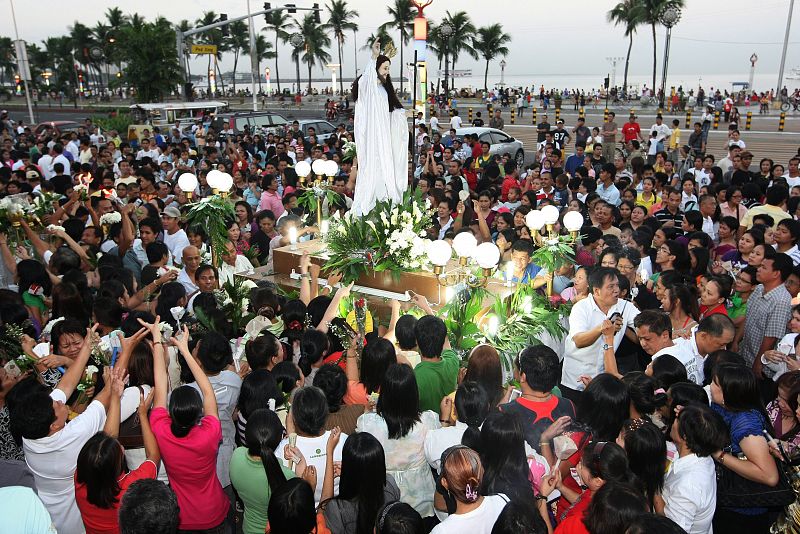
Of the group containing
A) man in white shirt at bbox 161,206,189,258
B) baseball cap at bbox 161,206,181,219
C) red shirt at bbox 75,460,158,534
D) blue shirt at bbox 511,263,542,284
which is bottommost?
red shirt at bbox 75,460,158,534

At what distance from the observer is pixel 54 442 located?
4.20m

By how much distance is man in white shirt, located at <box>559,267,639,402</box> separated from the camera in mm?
6121

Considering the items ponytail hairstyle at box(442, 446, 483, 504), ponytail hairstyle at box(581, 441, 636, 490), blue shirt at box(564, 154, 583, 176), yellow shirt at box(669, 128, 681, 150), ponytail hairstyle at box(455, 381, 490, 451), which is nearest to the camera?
ponytail hairstyle at box(442, 446, 483, 504)

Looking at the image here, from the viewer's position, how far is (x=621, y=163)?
45.8ft

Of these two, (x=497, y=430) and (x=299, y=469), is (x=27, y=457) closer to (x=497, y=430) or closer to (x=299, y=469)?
(x=299, y=469)

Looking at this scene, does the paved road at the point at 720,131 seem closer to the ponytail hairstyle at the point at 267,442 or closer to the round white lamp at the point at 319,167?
the round white lamp at the point at 319,167

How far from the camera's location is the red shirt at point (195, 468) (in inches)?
169

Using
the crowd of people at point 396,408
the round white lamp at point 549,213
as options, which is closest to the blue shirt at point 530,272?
the crowd of people at point 396,408

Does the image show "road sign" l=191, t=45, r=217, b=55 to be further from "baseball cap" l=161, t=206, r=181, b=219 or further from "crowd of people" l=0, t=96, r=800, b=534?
"crowd of people" l=0, t=96, r=800, b=534

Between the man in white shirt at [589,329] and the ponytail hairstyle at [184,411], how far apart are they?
147 inches

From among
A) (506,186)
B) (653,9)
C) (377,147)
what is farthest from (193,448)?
(653,9)

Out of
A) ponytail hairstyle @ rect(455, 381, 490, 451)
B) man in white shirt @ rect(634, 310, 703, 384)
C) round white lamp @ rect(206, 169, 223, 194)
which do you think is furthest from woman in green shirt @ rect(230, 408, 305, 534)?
round white lamp @ rect(206, 169, 223, 194)

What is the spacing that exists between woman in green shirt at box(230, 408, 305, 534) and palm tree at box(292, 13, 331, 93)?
3111 inches

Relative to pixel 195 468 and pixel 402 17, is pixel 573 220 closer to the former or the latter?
pixel 195 468
